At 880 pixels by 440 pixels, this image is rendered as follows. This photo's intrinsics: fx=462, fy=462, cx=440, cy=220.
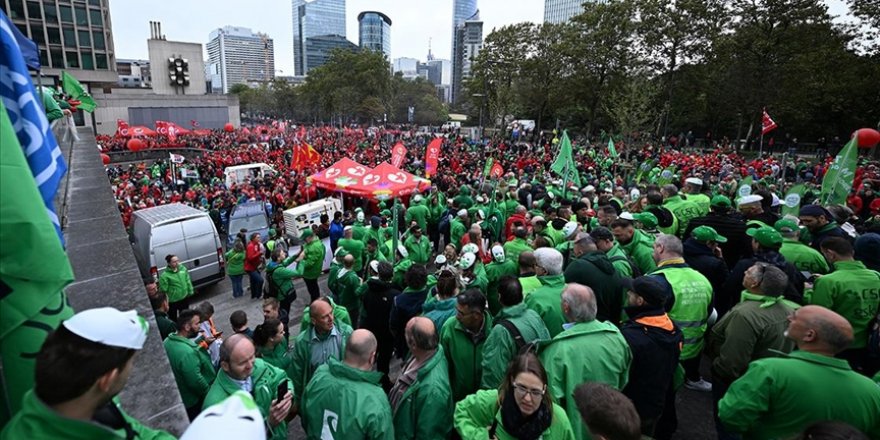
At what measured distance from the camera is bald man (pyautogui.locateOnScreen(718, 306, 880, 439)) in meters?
2.56

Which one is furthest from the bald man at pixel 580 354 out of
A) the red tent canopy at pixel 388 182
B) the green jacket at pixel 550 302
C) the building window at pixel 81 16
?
the building window at pixel 81 16

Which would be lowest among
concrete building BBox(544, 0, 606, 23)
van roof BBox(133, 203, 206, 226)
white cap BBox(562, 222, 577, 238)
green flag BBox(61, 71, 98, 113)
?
van roof BBox(133, 203, 206, 226)

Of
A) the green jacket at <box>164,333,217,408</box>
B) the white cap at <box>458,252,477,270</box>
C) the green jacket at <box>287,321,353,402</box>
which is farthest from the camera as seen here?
the white cap at <box>458,252,477,270</box>

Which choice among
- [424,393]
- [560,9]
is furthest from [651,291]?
[560,9]

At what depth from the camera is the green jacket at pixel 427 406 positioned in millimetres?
2920

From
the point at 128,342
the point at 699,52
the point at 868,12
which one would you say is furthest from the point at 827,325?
the point at 699,52

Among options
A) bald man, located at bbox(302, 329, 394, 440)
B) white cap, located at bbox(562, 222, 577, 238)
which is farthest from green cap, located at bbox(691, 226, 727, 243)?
bald man, located at bbox(302, 329, 394, 440)

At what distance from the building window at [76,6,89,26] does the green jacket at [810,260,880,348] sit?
235 ft

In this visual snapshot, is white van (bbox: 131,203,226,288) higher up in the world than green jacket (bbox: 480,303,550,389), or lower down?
lower down

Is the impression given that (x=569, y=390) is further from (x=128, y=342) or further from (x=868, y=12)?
(x=868, y=12)

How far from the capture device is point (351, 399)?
2.68m

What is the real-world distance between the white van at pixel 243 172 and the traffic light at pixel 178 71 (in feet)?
176

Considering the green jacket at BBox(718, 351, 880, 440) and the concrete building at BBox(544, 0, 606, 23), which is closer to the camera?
the green jacket at BBox(718, 351, 880, 440)

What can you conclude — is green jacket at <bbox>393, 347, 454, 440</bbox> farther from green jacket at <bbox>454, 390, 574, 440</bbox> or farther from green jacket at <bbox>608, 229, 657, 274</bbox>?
green jacket at <bbox>608, 229, 657, 274</bbox>
